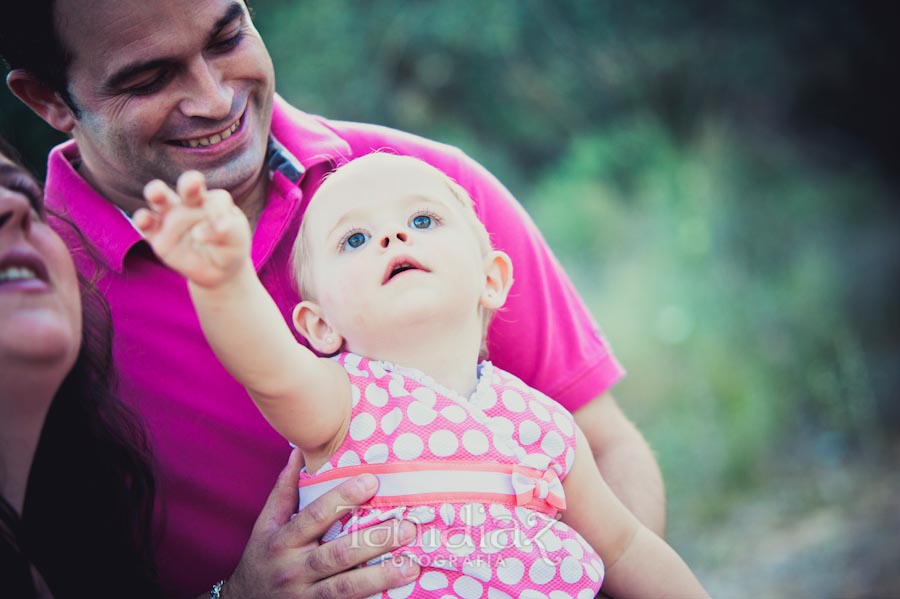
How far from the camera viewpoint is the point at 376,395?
4.88ft

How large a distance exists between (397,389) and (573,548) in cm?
40

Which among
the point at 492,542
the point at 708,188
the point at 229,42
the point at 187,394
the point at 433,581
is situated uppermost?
the point at 708,188

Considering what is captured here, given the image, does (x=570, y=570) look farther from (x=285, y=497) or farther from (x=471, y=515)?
(x=285, y=497)

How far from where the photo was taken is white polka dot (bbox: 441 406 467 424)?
1478 mm

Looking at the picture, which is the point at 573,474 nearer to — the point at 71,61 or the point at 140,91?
the point at 140,91

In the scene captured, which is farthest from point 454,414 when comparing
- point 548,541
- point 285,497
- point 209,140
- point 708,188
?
point 708,188

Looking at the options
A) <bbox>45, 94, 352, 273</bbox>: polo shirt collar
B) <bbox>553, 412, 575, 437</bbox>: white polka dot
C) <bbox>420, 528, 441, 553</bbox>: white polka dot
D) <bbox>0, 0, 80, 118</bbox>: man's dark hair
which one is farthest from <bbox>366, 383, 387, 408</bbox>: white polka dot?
<bbox>0, 0, 80, 118</bbox>: man's dark hair

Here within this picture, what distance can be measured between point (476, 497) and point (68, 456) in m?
0.70

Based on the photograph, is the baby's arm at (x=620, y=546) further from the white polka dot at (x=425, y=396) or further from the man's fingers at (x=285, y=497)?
the man's fingers at (x=285, y=497)

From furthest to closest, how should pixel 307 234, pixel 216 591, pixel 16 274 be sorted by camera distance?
pixel 216 591 → pixel 307 234 → pixel 16 274

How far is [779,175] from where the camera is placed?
210 inches

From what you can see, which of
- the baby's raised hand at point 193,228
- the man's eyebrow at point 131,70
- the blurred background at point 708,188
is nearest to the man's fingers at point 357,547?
the baby's raised hand at point 193,228

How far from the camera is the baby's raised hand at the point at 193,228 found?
1.13 m

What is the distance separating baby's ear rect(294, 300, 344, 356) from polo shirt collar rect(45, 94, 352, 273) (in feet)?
1.60
